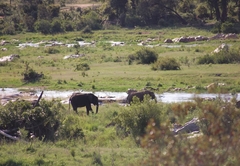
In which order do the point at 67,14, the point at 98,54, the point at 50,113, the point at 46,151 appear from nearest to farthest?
1. the point at 46,151
2. the point at 50,113
3. the point at 98,54
4. the point at 67,14

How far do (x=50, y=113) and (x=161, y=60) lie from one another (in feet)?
59.5

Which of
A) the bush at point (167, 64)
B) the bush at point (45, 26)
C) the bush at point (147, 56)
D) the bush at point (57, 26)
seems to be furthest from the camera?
the bush at point (57, 26)

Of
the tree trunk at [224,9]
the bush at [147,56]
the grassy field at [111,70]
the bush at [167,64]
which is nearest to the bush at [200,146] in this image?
the grassy field at [111,70]

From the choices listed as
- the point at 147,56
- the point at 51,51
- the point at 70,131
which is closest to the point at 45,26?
the point at 51,51

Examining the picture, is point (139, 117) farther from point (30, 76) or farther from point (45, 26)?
point (45, 26)

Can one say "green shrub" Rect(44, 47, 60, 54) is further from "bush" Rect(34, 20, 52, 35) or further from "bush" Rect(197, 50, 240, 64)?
"bush" Rect(34, 20, 52, 35)

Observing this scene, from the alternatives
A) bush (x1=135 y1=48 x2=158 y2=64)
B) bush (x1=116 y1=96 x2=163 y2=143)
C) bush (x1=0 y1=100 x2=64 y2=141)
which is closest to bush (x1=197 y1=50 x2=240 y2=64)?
bush (x1=135 y1=48 x2=158 y2=64)

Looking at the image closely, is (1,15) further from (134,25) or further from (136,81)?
(136,81)

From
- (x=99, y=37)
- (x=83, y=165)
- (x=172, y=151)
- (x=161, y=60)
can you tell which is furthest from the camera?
(x=99, y=37)

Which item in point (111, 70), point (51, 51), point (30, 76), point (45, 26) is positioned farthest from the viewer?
point (45, 26)

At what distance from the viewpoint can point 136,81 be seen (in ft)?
95.2

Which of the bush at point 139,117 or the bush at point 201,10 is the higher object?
the bush at point 139,117

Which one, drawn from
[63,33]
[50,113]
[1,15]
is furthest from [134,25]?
[50,113]

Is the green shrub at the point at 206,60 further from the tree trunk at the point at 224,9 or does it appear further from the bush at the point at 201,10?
the bush at the point at 201,10
